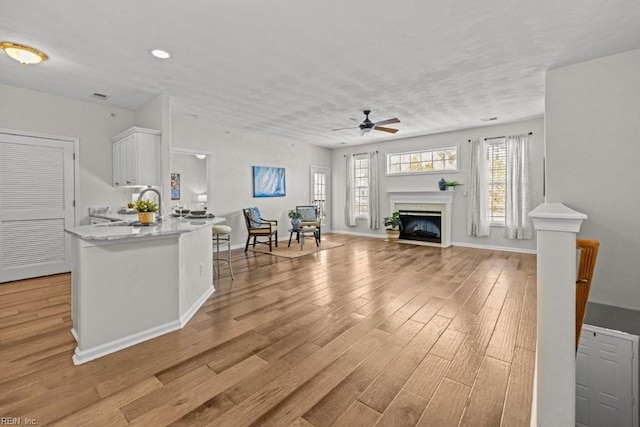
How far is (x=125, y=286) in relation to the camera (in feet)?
7.72

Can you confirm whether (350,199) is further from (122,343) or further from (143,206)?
(122,343)

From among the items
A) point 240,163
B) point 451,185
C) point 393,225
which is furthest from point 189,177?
point 451,185

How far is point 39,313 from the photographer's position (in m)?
3.00

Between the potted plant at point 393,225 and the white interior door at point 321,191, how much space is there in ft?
6.86

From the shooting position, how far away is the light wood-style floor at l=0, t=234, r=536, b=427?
5.36ft

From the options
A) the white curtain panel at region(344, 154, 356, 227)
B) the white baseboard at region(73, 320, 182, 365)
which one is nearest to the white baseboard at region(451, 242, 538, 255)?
the white curtain panel at region(344, 154, 356, 227)

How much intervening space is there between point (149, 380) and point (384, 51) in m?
3.60

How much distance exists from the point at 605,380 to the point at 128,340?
4038 millimetres

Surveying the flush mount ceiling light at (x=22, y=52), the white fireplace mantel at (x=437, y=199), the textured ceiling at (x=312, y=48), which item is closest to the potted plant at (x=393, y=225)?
the white fireplace mantel at (x=437, y=199)

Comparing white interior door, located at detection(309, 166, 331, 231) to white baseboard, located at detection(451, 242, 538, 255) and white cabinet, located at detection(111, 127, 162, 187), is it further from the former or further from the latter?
white cabinet, located at detection(111, 127, 162, 187)

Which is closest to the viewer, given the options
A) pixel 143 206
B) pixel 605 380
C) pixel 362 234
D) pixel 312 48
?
pixel 605 380

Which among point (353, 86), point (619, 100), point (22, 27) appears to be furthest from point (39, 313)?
point (619, 100)

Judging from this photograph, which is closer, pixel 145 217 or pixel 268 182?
pixel 145 217

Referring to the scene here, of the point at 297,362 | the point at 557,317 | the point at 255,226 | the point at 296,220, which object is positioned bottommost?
the point at 297,362
